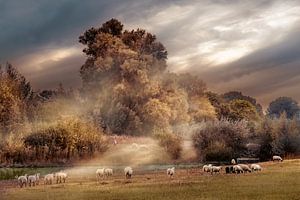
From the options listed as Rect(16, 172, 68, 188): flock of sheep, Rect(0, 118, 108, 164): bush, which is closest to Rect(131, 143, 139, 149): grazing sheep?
Rect(0, 118, 108, 164): bush

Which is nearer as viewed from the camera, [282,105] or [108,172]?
[108,172]

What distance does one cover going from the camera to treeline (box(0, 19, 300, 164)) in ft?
210

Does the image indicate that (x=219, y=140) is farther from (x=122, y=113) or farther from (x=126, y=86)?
(x=126, y=86)

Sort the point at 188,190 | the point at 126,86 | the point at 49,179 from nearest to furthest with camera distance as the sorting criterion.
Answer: the point at 188,190 → the point at 49,179 → the point at 126,86

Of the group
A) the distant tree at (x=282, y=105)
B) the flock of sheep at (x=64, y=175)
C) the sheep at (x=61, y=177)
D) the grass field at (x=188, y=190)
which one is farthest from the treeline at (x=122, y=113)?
the distant tree at (x=282, y=105)

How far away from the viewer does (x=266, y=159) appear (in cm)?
6278

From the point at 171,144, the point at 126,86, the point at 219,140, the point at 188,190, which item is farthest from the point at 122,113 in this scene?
the point at 188,190

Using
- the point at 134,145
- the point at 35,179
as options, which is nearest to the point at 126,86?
the point at 134,145

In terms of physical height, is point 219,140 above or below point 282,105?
below

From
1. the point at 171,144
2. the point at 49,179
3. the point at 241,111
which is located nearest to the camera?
the point at 49,179

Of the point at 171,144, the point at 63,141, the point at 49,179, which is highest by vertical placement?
the point at 63,141

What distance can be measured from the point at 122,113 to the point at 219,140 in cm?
2419

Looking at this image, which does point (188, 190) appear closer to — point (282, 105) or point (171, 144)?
point (171, 144)

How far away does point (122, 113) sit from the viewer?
281 ft
